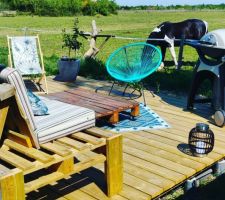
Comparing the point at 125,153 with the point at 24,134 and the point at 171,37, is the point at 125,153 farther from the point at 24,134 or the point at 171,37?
the point at 171,37

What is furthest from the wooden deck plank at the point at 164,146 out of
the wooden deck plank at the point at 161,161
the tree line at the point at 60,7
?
the tree line at the point at 60,7

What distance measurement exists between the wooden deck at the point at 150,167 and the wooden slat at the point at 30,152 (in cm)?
54

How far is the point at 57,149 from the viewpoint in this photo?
131 inches

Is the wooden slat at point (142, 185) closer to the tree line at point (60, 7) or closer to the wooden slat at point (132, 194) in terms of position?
the wooden slat at point (132, 194)

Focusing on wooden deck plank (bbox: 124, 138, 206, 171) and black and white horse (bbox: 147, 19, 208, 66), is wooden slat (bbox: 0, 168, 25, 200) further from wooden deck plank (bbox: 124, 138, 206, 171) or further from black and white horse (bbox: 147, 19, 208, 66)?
black and white horse (bbox: 147, 19, 208, 66)

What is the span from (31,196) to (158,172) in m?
1.24

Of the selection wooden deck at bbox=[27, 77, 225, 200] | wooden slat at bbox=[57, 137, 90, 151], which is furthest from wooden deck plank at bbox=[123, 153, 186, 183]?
wooden slat at bbox=[57, 137, 90, 151]

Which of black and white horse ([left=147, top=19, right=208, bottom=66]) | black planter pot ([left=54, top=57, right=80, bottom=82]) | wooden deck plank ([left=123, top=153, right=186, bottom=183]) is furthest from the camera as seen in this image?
black and white horse ([left=147, top=19, right=208, bottom=66])

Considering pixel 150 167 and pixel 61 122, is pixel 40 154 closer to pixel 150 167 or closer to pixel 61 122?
pixel 61 122

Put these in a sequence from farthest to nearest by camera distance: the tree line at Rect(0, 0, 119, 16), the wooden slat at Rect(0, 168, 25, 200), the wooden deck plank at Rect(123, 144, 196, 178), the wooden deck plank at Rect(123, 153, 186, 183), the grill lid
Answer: the tree line at Rect(0, 0, 119, 16) → the grill lid → the wooden deck plank at Rect(123, 144, 196, 178) → the wooden deck plank at Rect(123, 153, 186, 183) → the wooden slat at Rect(0, 168, 25, 200)

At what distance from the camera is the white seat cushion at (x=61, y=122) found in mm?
3521

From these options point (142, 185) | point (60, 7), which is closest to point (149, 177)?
point (142, 185)

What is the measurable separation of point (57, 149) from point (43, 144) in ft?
0.62

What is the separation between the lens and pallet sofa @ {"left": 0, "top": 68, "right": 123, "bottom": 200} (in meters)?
2.96
